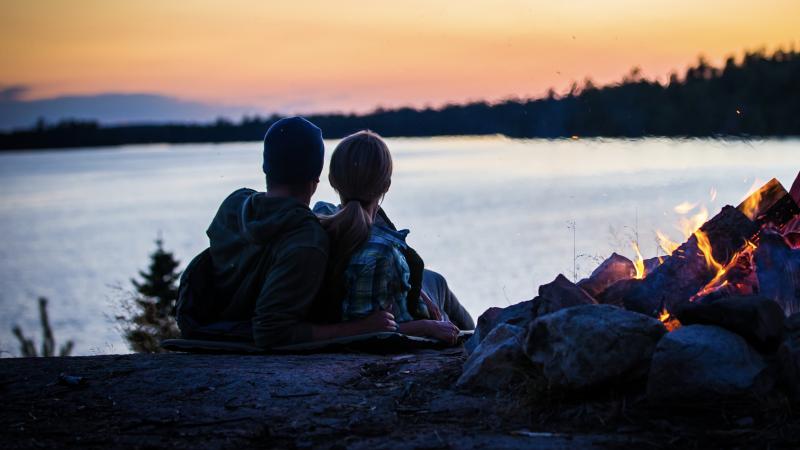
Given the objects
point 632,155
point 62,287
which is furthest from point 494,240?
point 632,155

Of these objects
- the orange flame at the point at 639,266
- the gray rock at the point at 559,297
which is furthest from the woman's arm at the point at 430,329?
the orange flame at the point at 639,266

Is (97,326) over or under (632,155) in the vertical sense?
under

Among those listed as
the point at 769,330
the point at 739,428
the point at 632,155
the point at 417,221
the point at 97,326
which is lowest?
the point at 97,326

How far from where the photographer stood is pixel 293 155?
5.99m

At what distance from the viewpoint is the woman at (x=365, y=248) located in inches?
235

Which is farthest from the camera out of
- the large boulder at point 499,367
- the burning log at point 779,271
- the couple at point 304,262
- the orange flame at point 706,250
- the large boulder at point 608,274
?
the couple at point 304,262

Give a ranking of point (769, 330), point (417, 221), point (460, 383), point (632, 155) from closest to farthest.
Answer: point (769, 330), point (460, 383), point (632, 155), point (417, 221)

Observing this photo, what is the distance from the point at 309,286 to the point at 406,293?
77cm

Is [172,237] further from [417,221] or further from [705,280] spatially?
[705,280]

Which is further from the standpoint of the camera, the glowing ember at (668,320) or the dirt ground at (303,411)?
the glowing ember at (668,320)

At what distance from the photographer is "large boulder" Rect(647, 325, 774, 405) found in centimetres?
436

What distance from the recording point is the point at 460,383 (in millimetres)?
5047

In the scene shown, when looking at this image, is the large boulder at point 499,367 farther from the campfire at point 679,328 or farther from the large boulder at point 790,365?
the large boulder at point 790,365

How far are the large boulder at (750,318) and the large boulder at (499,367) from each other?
3.08 feet
